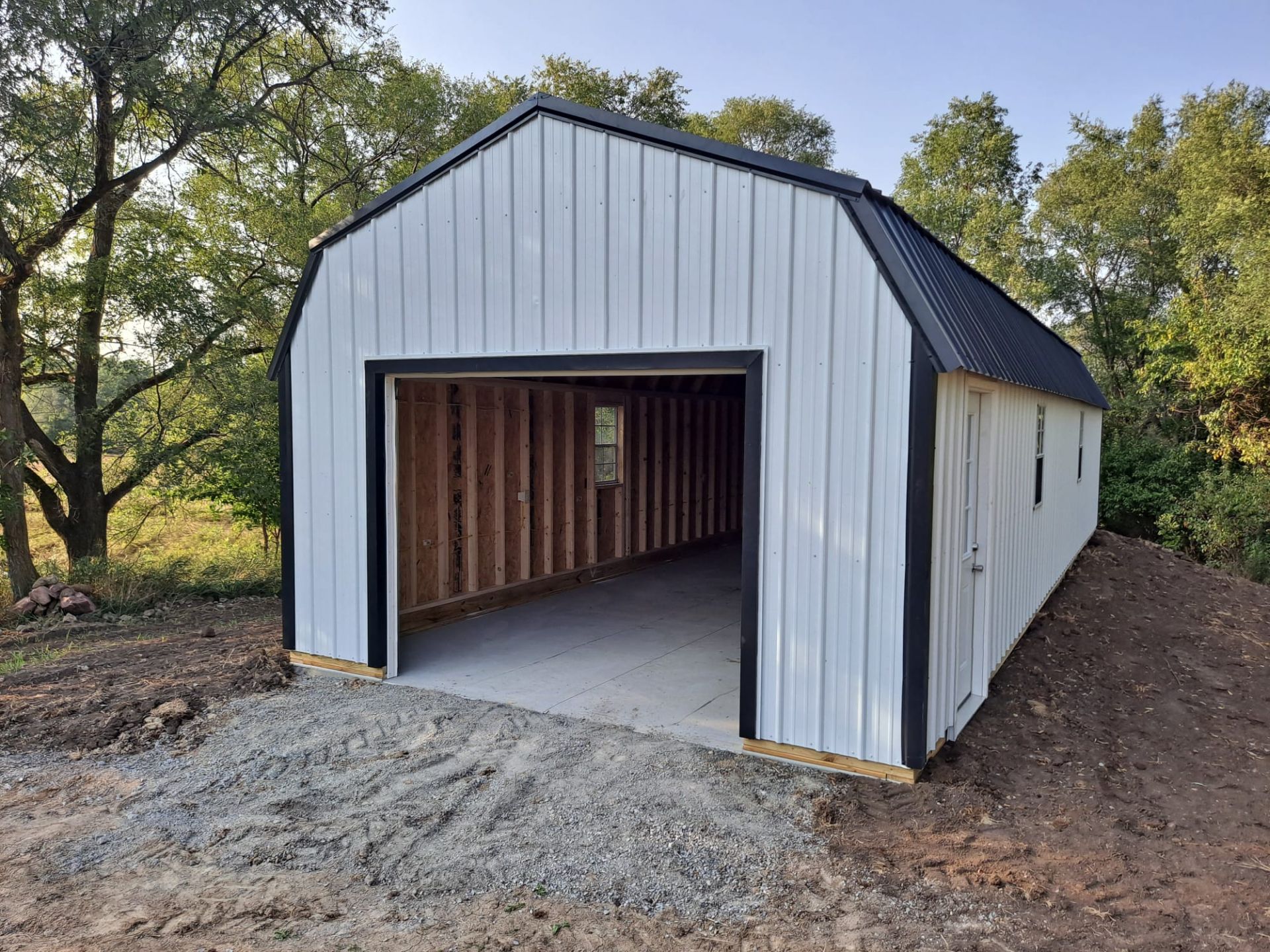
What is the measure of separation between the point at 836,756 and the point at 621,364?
253cm

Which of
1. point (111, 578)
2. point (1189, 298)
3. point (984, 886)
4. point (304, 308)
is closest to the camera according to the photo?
point (984, 886)

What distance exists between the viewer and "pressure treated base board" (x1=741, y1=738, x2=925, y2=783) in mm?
4195

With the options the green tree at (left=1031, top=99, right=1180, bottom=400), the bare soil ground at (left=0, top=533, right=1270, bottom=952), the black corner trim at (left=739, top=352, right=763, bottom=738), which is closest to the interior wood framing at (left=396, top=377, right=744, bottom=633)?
the bare soil ground at (left=0, top=533, right=1270, bottom=952)

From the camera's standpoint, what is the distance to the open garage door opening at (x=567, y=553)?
5.83m

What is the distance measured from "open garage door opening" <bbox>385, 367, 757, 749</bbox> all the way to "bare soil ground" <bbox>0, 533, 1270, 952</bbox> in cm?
74

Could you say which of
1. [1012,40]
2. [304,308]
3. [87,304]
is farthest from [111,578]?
[1012,40]

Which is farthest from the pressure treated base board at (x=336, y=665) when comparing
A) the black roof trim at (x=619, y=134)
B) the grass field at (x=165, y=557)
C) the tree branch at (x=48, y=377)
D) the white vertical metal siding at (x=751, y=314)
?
the tree branch at (x=48, y=377)

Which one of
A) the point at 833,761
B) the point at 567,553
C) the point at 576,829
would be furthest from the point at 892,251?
the point at 567,553

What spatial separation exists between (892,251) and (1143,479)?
51.9ft

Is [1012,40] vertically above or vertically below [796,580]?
above

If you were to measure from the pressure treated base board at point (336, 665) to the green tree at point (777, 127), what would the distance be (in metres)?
22.2

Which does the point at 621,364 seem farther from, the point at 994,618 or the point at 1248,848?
the point at 1248,848

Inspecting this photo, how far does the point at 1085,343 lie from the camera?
66.1 feet

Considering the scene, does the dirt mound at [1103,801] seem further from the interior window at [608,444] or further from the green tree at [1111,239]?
the green tree at [1111,239]
